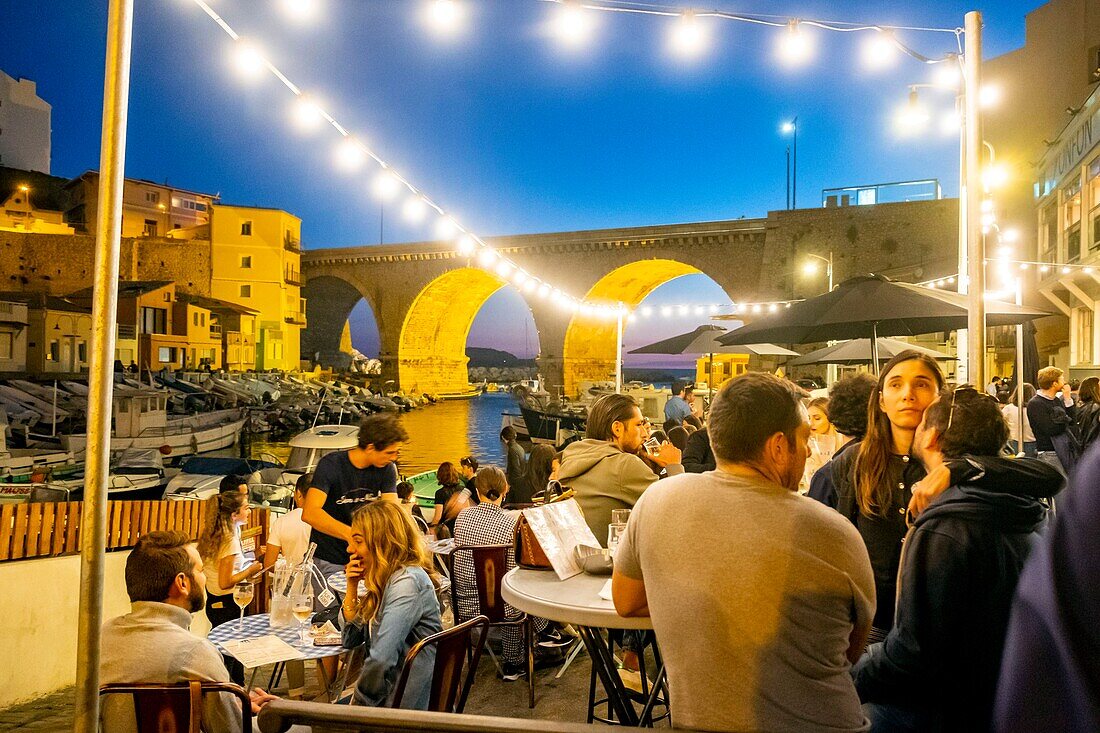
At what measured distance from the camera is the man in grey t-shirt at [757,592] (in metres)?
1.67

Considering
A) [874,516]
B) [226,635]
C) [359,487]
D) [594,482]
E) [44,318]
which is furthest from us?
[44,318]

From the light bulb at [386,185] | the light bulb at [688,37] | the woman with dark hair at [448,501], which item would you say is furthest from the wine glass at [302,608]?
the light bulb at [688,37]

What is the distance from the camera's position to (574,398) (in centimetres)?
4203

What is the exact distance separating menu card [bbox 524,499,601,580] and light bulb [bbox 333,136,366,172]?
4324mm

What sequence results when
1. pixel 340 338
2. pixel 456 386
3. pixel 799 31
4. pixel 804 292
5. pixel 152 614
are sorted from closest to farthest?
pixel 152 614
pixel 799 31
pixel 804 292
pixel 456 386
pixel 340 338

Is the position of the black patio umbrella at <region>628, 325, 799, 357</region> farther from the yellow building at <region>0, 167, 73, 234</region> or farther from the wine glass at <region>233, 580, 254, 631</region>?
the yellow building at <region>0, 167, 73, 234</region>

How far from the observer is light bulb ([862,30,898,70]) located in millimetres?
6199

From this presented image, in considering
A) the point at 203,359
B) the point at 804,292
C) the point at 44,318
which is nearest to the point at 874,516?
the point at 804,292

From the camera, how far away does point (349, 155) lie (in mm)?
6234

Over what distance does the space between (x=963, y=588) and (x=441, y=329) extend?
52.6 meters

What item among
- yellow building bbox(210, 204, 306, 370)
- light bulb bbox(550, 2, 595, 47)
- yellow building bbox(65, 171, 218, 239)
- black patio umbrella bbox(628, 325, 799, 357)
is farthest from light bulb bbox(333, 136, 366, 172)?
yellow building bbox(65, 171, 218, 239)

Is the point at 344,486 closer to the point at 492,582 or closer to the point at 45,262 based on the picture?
the point at 492,582

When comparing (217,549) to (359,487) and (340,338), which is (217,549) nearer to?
(359,487)

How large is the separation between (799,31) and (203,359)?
41.4 metres
